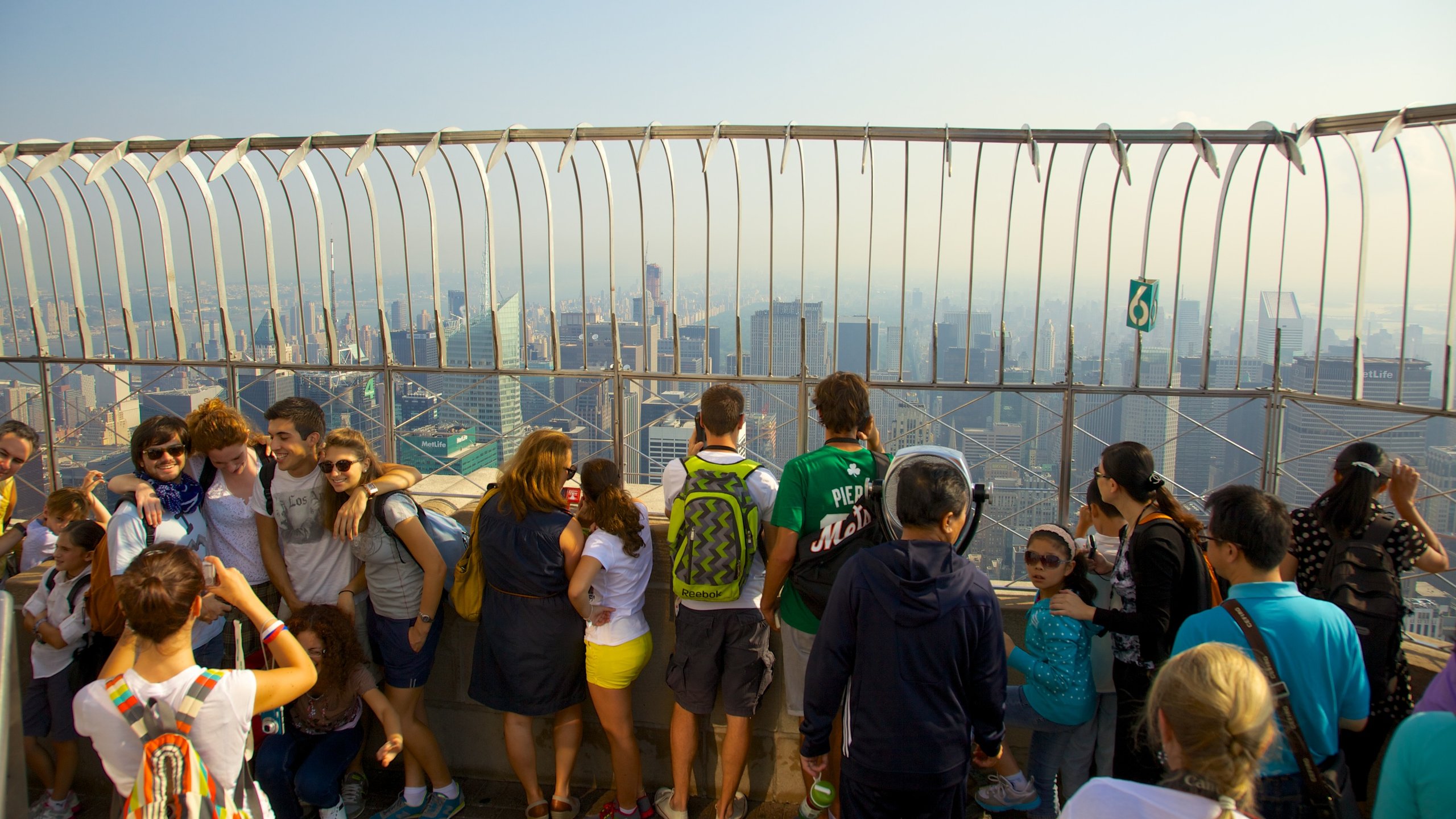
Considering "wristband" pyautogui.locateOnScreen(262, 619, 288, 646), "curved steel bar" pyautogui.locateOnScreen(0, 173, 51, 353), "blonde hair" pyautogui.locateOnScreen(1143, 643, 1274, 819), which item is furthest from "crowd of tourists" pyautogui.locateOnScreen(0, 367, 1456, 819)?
"curved steel bar" pyautogui.locateOnScreen(0, 173, 51, 353)

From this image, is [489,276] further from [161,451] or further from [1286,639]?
[1286,639]

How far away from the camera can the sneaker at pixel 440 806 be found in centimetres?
363

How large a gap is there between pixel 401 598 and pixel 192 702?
130 cm

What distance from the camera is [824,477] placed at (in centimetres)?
306

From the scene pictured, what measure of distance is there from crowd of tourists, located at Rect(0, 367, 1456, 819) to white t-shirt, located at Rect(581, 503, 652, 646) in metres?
0.01

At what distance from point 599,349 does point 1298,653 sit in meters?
4.19

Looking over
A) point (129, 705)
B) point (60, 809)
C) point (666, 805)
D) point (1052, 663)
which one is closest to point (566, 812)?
point (666, 805)

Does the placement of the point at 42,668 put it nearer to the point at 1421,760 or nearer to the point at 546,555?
the point at 546,555

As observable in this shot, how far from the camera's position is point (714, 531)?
3.18 m

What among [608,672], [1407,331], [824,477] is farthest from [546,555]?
[1407,331]

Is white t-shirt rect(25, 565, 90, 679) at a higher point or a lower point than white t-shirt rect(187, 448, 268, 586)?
lower

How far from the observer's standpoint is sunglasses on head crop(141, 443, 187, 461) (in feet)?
10.5

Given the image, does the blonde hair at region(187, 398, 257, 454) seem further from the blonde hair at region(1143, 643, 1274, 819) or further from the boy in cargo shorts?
the blonde hair at region(1143, 643, 1274, 819)

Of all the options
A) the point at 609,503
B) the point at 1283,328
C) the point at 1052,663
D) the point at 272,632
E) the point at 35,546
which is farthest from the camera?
the point at 1283,328
